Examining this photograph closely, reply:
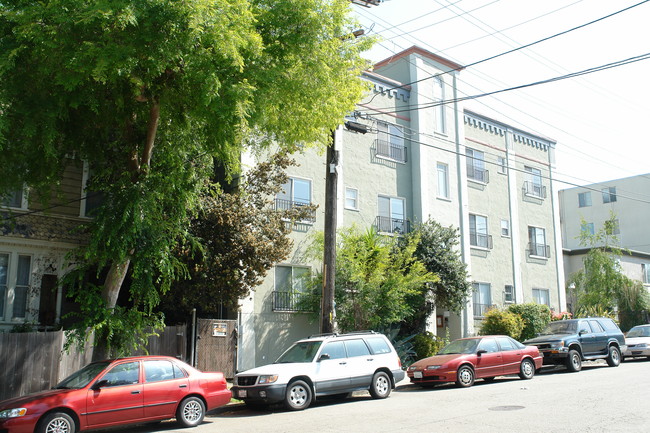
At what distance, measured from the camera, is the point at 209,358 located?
1805cm

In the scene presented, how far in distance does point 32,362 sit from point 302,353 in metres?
6.51

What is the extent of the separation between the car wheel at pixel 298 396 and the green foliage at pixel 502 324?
1379 cm

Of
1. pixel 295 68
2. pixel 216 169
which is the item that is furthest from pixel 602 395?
pixel 216 169

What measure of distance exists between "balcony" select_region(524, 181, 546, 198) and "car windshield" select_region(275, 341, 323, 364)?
20.4 meters

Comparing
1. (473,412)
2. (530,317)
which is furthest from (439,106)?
(473,412)

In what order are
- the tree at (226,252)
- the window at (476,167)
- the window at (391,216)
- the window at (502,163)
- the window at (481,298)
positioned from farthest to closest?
the window at (502,163)
the window at (476,167)
the window at (481,298)
the window at (391,216)
the tree at (226,252)

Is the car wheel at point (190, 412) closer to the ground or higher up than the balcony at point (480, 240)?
closer to the ground

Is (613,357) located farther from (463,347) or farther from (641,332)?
(463,347)

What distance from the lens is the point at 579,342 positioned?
1994 centimetres

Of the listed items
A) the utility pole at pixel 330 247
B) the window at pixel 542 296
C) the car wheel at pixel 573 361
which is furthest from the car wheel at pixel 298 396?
the window at pixel 542 296

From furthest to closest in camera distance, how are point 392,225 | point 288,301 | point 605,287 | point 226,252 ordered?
1. point 605,287
2. point 392,225
3. point 288,301
4. point 226,252

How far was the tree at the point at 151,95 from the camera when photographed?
1084cm

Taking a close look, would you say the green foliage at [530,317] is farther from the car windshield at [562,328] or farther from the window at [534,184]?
the window at [534,184]

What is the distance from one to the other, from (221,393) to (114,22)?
7446 mm
